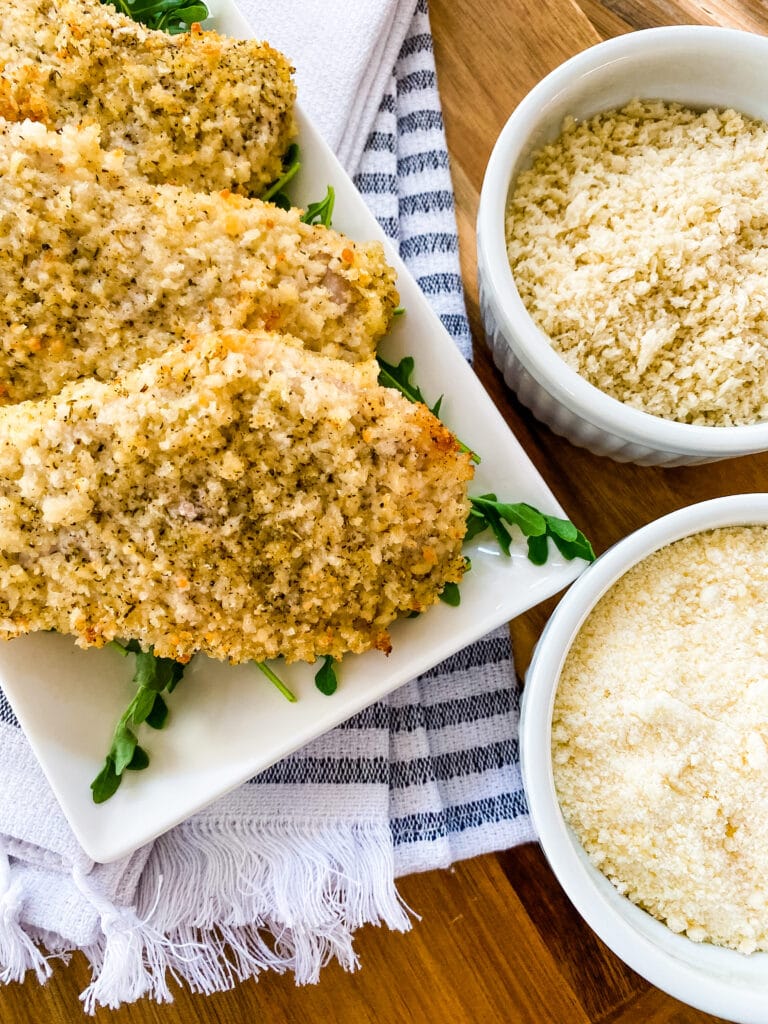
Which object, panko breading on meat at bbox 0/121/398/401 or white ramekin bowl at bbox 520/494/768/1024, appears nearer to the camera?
panko breading on meat at bbox 0/121/398/401

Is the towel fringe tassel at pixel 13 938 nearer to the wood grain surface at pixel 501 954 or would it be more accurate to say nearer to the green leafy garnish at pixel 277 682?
the wood grain surface at pixel 501 954

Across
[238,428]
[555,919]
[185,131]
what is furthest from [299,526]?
[555,919]

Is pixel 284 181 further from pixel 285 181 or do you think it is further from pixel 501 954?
pixel 501 954

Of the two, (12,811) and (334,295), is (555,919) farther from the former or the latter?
(334,295)

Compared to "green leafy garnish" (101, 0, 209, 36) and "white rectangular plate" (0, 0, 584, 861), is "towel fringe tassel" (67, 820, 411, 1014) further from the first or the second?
"green leafy garnish" (101, 0, 209, 36)

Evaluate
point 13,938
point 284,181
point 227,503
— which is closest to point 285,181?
point 284,181

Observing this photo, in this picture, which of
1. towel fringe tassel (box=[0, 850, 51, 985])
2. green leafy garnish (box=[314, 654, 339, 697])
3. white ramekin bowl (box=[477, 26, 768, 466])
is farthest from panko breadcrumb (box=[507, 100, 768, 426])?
towel fringe tassel (box=[0, 850, 51, 985])
